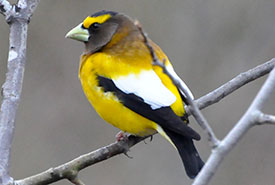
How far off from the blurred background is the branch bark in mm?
3359

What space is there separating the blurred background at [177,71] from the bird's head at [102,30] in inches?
94.9

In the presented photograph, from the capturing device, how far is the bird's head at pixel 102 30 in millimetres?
3648

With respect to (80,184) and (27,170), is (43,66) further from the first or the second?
(80,184)

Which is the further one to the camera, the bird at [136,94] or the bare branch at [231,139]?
the bird at [136,94]

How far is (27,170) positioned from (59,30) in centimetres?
156

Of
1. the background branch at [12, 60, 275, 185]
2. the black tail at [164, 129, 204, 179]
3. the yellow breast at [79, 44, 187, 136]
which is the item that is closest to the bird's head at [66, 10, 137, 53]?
the yellow breast at [79, 44, 187, 136]

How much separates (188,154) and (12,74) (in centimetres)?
102

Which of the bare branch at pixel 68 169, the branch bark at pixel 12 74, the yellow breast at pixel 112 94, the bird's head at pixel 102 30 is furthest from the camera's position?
the bird's head at pixel 102 30

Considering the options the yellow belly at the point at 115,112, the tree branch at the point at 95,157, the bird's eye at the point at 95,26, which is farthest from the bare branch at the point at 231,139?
the bird's eye at the point at 95,26

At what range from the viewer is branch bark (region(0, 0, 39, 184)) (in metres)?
2.49

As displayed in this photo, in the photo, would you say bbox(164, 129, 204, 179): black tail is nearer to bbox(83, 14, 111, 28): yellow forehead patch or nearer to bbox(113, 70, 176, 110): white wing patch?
bbox(113, 70, 176, 110): white wing patch

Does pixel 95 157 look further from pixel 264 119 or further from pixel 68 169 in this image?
pixel 264 119

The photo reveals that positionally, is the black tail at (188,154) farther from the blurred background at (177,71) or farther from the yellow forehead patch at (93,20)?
the blurred background at (177,71)

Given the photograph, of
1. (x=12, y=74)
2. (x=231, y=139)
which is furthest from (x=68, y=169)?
(x=231, y=139)
